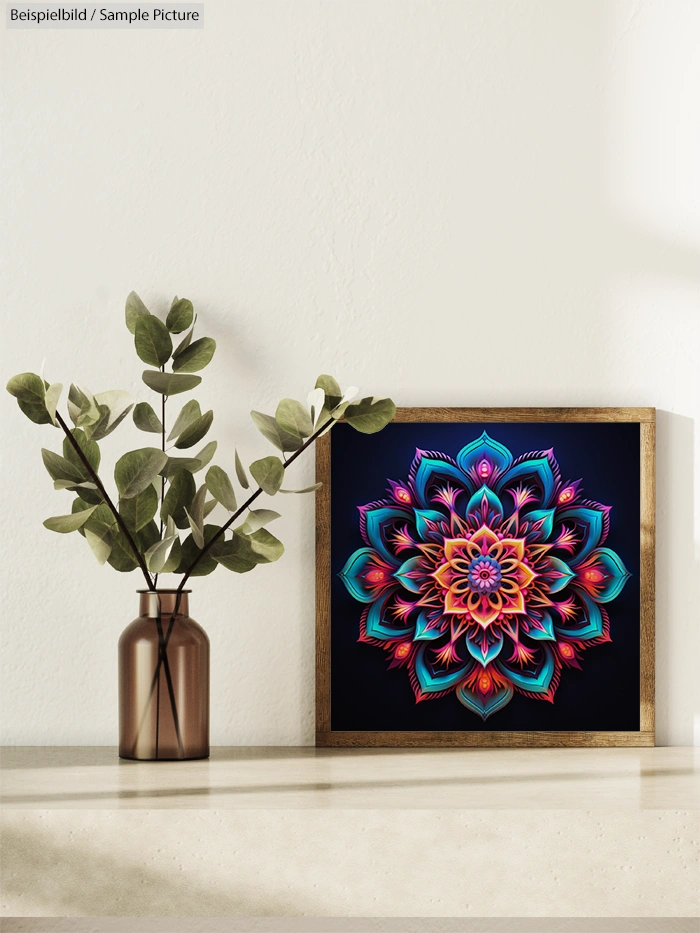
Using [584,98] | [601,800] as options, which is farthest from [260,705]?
[584,98]

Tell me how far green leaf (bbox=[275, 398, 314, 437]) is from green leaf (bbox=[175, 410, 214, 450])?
0.40 feet

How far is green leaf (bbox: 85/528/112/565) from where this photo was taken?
1376mm

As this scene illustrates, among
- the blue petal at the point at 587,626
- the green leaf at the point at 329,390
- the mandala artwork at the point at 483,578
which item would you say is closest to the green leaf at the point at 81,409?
the green leaf at the point at 329,390

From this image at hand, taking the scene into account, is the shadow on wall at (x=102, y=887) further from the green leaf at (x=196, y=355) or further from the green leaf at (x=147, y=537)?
the green leaf at (x=196, y=355)

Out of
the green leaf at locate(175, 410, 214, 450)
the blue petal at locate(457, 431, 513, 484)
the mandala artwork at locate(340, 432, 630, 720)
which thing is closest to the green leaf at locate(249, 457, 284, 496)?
the green leaf at locate(175, 410, 214, 450)

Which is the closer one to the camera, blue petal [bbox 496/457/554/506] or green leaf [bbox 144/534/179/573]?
green leaf [bbox 144/534/179/573]

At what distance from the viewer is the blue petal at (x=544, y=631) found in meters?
1.59

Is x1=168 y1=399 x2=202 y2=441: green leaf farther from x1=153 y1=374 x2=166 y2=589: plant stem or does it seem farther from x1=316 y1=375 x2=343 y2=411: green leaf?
x1=316 y1=375 x2=343 y2=411: green leaf

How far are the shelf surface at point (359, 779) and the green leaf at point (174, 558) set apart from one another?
0.29 meters

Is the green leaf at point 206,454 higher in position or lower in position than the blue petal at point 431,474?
higher

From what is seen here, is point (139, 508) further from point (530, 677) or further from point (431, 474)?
point (530, 677)

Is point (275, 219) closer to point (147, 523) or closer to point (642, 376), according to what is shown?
point (147, 523)

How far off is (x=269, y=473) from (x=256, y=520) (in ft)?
0.25

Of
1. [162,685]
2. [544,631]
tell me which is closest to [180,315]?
[162,685]
